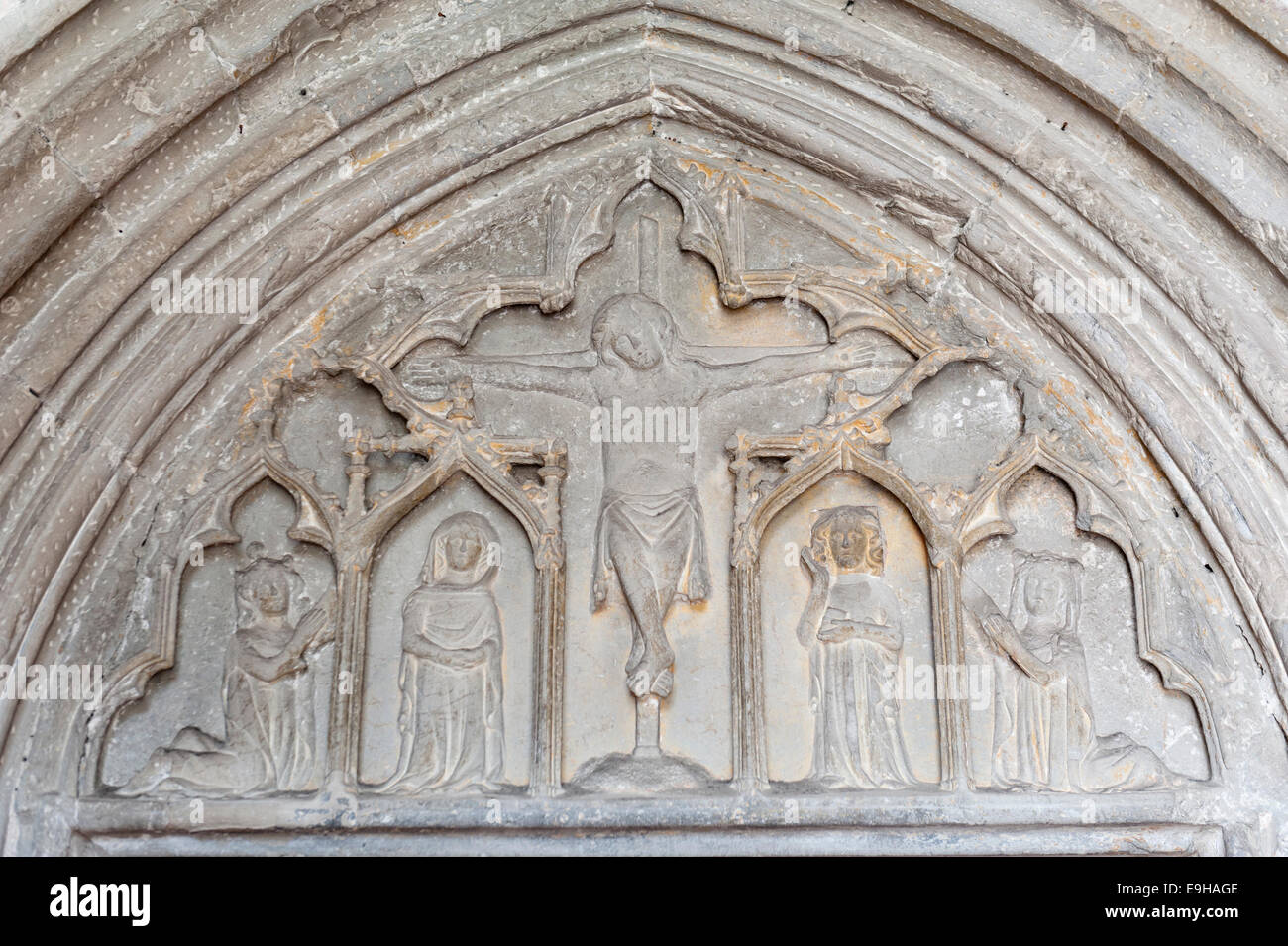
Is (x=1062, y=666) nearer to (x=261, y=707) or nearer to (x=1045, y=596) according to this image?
(x=1045, y=596)

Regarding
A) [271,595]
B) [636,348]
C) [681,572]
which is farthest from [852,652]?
[271,595]

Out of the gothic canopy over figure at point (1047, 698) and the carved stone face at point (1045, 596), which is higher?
the carved stone face at point (1045, 596)

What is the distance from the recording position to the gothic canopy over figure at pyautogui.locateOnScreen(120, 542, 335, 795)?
452 cm

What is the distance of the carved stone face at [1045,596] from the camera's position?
15.3 feet

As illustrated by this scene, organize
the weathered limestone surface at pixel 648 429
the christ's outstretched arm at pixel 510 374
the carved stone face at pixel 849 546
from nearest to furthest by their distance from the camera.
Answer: the weathered limestone surface at pixel 648 429 → the carved stone face at pixel 849 546 → the christ's outstretched arm at pixel 510 374

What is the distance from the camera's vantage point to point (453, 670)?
4656mm

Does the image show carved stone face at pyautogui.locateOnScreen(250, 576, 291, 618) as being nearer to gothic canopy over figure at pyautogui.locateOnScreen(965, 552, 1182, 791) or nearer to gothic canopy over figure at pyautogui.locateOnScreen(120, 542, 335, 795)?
gothic canopy over figure at pyautogui.locateOnScreen(120, 542, 335, 795)

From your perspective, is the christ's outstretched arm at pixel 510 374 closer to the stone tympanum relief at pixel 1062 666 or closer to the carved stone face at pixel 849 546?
the carved stone face at pixel 849 546

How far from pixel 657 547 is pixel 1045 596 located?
1.30 metres

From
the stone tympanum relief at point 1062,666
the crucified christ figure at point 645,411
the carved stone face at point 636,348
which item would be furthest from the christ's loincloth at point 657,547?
the stone tympanum relief at point 1062,666

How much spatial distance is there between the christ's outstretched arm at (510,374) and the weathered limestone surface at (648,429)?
0.06 feet

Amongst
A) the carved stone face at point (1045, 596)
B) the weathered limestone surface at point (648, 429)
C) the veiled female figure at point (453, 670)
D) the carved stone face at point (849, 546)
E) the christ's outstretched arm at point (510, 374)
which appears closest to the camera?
the weathered limestone surface at point (648, 429)

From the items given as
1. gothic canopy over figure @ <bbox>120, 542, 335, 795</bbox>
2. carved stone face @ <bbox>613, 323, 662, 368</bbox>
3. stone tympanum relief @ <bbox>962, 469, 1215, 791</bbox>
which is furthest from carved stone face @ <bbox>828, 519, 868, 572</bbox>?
gothic canopy over figure @ <bbox>120, 542, 335, 795</bbox>

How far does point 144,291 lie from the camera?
4.66 m
